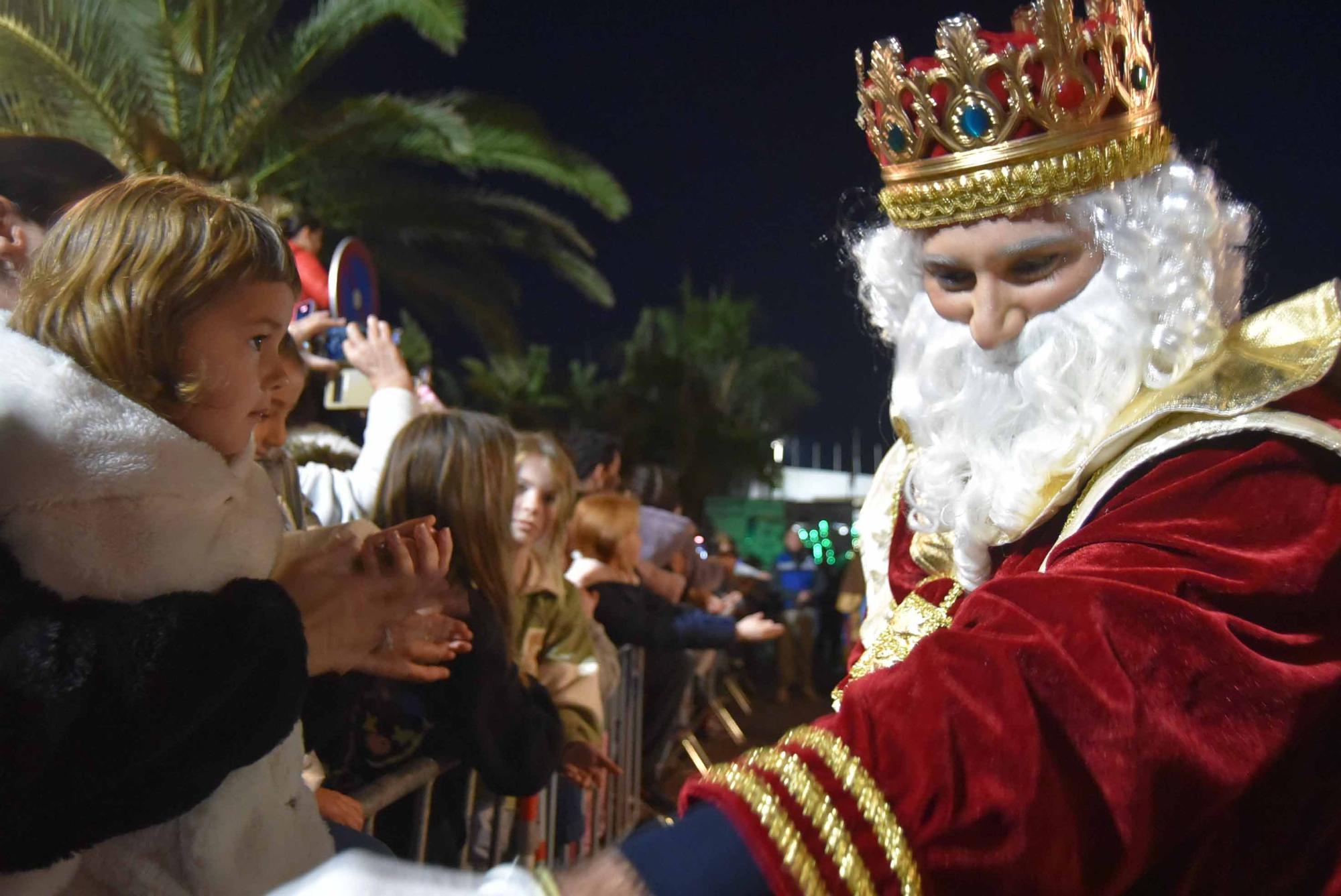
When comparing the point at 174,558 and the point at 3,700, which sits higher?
the point at 174,558

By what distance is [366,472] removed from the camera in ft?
11.2

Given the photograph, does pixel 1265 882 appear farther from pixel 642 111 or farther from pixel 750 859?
pixel 642 111

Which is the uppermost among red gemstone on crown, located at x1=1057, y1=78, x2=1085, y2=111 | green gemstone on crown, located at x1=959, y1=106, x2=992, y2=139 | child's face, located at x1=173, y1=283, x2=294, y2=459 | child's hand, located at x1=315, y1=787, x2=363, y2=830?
red gemstone on crown, located at x1=1057, y1=78, x2=1085, y2=111

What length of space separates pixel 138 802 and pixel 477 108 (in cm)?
760

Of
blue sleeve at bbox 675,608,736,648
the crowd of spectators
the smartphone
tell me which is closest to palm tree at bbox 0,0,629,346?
the smartphone

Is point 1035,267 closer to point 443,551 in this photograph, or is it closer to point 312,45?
point 443,551

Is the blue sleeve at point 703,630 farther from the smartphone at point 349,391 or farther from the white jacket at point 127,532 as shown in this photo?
the white jacket at point 127,532

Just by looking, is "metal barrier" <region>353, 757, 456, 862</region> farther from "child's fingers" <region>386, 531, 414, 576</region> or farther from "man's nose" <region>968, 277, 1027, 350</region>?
"man's nose" <region>968, 277, 1027, 350</region>

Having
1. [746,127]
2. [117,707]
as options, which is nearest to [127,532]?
[117,707]

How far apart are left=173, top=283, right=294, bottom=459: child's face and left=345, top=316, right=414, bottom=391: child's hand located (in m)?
2.24

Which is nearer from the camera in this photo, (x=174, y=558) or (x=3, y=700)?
(x=3, y=700)

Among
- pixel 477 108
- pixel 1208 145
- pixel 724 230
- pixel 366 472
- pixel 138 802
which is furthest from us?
pixel 724 230

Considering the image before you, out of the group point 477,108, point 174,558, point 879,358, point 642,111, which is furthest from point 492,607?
point 642,111

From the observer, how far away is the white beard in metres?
1.66
